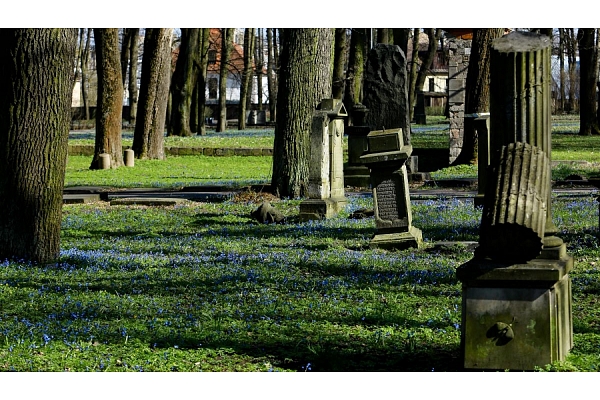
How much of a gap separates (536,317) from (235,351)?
209cm

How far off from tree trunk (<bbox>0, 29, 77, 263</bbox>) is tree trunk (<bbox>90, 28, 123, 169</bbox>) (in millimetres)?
16394

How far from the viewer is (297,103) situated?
17109mm

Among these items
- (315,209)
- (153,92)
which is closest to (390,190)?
(315,209)

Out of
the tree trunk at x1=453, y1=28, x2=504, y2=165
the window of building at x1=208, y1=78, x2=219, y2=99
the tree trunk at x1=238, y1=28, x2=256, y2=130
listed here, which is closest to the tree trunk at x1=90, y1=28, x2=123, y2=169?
the tree trunk at x1=453, y1=28, x2=504, y2=165

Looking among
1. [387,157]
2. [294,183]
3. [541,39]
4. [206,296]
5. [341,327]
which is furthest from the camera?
[294,183]

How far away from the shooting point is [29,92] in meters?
10.4

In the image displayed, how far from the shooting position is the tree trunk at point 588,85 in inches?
1302

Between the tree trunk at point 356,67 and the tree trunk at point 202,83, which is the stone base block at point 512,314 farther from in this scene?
the tree trunk at point 202,83

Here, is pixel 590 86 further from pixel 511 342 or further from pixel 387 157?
pixel 511 342

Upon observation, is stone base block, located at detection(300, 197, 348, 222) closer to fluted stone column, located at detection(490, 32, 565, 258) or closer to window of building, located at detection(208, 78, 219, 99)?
fluted stone column, located at detection(490, 32, 565, 258)

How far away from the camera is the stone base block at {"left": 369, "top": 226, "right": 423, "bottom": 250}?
1184cm

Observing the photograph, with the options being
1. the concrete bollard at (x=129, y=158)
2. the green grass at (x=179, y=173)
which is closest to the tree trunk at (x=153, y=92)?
the green grass at (x=179, y=173)

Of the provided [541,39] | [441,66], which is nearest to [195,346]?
[541,39]

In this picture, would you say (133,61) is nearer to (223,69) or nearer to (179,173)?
(223,69)
